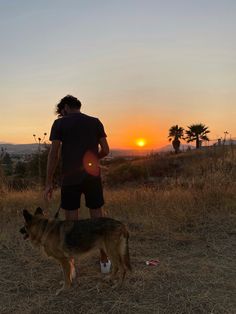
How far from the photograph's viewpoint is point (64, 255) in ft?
17.3

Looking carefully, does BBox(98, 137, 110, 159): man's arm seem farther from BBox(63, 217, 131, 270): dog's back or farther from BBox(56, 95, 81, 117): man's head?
BBox(63, 217, 131, 270): dog's back

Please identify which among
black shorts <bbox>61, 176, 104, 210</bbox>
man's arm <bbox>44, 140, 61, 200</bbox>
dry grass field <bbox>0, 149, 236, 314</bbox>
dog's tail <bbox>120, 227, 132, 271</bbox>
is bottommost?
dry grass field <bbox>0, 149, 236, 314</bbox>

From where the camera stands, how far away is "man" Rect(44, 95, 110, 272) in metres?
5.57

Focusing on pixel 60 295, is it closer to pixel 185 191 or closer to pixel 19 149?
pixel 185 191

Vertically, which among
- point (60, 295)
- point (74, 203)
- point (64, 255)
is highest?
point (74, 203)

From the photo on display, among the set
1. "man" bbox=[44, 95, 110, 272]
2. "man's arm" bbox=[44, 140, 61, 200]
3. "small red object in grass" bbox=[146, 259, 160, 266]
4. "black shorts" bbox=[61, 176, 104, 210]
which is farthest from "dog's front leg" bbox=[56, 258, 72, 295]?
"small red object in grass" bbox=[146, 259, 160, 266]

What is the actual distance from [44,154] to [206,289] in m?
14.2

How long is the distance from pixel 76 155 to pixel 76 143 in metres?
0.15

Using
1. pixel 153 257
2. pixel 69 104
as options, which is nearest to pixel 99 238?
pixel 153 257

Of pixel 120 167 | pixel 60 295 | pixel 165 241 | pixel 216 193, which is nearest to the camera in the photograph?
pixel 60 295

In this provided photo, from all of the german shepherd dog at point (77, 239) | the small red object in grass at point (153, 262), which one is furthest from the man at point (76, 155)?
the small red object in grass at point (153, 262)

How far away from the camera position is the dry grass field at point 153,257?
4875 millimetres

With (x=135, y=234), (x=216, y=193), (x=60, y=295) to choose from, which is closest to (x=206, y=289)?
(x=60, y=295)

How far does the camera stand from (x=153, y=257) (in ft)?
21.6
